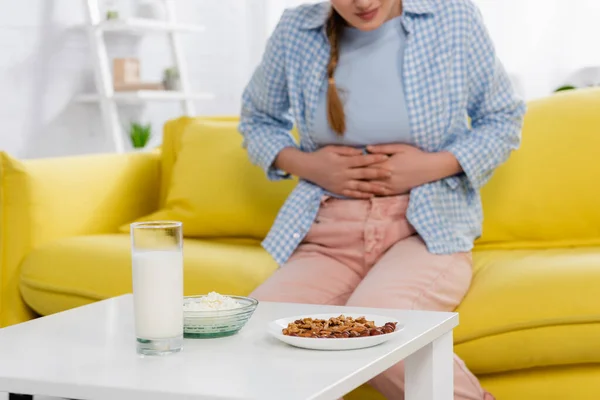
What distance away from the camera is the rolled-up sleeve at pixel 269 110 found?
1.78 m

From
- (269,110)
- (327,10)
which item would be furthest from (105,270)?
(327,10)

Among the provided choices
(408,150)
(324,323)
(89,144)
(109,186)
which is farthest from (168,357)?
(89,144)

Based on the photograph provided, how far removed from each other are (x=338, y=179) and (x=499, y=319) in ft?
1.27

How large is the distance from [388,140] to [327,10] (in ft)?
0.99

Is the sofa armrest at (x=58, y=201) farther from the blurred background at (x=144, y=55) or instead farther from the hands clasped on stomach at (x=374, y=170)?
the blurred background at (x=144, y=55)

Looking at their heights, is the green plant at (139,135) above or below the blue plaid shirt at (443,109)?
below

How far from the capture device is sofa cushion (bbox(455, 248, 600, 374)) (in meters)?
1.52

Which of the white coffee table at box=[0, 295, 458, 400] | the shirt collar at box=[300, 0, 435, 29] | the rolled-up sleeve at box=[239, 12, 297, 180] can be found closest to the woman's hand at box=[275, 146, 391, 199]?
the rolled-up sleeve at box=[239, 12, 297, 180]

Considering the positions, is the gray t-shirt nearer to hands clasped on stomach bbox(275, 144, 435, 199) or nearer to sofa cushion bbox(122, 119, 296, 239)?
hands clasped on stomach bbox(275, 144, 435, 199)

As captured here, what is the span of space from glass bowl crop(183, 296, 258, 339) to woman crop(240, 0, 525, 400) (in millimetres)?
467

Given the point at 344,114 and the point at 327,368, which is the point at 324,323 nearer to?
the point at 327,368

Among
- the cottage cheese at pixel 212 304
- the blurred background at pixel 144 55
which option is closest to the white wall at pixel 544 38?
the blurred background at pixel 144 55

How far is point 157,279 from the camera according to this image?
93cm

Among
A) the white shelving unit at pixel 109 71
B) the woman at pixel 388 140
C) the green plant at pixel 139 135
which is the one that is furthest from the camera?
the green plant at pixel 139 135
